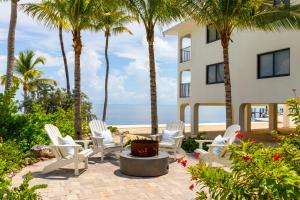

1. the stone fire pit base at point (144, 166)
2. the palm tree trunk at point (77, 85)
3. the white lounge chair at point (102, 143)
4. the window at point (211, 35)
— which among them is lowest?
the stone fire pit base at point (144, 166)

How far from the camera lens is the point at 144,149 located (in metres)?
9.29

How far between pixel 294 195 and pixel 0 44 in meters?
17.3

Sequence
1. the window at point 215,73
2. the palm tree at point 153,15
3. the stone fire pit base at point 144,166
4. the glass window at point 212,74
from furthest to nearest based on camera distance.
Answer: the glass window at point 212,74, the window at point 215,73, the palm tree at point 153,15, the stone fire pit base at point 144,166

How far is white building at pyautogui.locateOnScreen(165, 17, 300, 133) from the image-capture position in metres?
15.5

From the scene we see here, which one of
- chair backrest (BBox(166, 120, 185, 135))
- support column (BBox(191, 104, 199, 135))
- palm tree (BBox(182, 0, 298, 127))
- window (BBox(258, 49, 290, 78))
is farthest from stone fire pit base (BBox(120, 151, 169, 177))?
support column (BBox(191, 104, 199, 135))

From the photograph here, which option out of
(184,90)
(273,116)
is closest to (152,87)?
(184,90)

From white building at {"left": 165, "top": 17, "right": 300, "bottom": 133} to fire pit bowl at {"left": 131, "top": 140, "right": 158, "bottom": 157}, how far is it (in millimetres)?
8271

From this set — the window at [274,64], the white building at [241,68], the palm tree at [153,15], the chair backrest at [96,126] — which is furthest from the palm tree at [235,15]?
the chair backrest at [96,126]

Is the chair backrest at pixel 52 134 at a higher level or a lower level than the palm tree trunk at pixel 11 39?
lower

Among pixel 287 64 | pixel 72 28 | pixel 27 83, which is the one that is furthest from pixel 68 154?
pixel 27 83

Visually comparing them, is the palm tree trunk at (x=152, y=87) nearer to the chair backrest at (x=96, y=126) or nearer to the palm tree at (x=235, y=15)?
the palm tree at (x=235, y=15)

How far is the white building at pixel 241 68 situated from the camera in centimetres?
1547

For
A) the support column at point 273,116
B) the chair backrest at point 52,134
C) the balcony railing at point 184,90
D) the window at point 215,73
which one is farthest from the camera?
the support column at point 273,116

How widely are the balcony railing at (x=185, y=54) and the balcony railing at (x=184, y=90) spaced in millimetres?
1751
